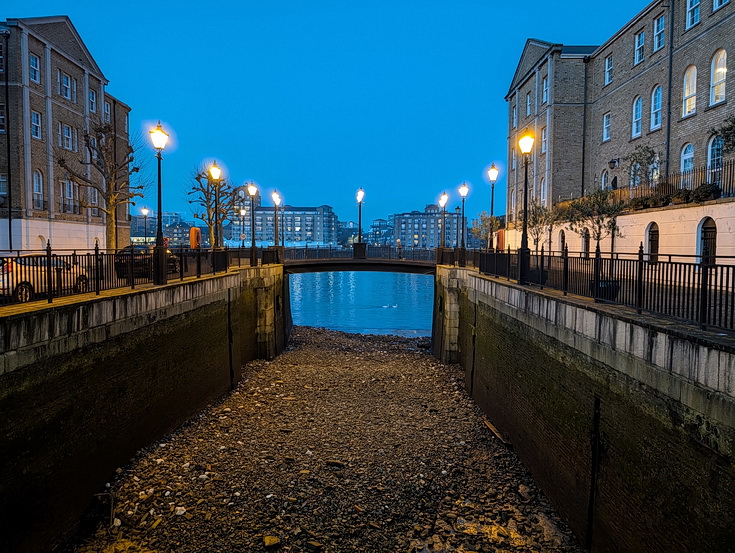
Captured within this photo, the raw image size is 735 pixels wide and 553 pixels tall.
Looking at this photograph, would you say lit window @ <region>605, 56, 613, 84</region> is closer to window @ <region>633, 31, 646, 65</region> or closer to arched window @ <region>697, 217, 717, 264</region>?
window @ <region>633, 31, 646, 65</region>

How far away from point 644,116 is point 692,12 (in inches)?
224

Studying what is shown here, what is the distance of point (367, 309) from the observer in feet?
210

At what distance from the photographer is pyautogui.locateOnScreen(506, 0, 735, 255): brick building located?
834 inches

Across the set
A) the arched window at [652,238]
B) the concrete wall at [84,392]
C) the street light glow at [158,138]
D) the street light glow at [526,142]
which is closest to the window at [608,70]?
the arched window at [652,238]

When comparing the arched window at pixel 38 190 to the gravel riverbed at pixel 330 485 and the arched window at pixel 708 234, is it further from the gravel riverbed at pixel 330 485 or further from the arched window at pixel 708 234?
the arched window at pixel 708 234

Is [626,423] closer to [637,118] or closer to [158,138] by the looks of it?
[158,138]

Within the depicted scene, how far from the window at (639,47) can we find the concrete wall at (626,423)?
2375 cm

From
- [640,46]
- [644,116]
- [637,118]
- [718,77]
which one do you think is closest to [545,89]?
[640,46]

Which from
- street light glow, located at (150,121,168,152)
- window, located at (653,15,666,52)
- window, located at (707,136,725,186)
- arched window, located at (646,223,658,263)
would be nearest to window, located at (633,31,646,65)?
window, located at (653,15,666,52)

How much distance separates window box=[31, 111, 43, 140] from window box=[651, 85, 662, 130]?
1477 inches

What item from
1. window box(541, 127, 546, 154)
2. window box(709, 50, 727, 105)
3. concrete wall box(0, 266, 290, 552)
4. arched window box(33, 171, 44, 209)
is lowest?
concrete wall box(0, 266, 290, 552)

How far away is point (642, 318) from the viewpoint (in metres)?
7.77

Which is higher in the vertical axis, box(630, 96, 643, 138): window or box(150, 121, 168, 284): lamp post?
box(630, 96, 643, 138): window

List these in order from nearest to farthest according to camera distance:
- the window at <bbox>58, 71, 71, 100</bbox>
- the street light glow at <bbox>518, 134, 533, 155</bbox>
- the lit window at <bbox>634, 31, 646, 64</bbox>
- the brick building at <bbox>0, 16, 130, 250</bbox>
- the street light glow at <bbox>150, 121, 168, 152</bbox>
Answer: the street light glow at <bbox>150, 121, 168, 152</bbox>, the street light glow at <bbox>518, 134, 533, 155</bbox>, the lit window at <bbox>634, 31, 646, 64</bbox>, the brick building at <bbox>0, 16, 130, 250</bbox>, the window at <bbox>58, 71, 71, 100</bbox>
